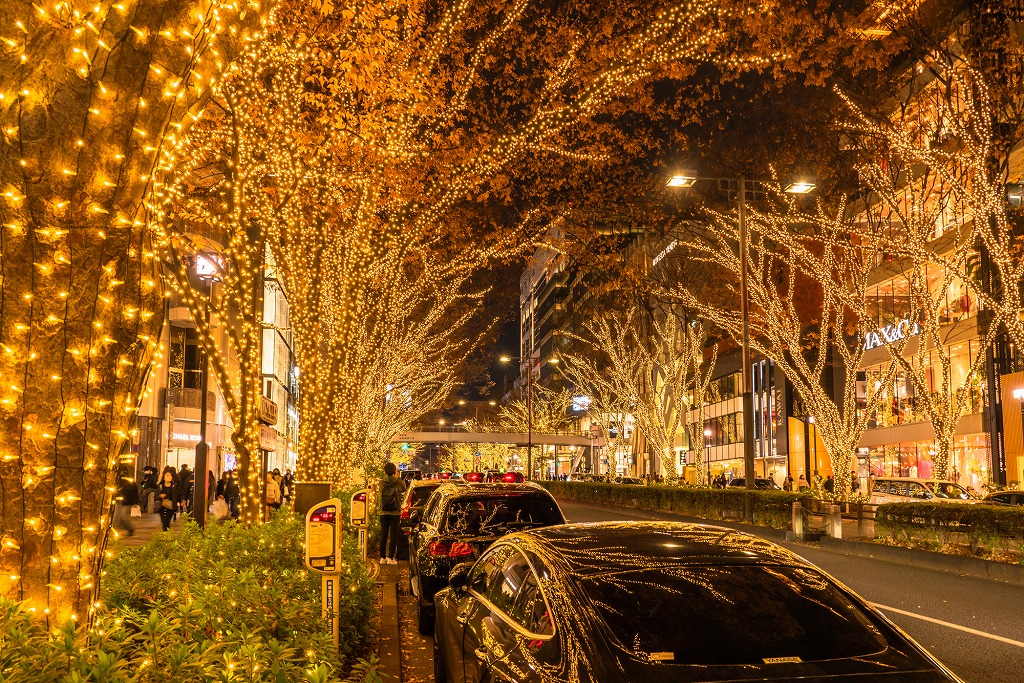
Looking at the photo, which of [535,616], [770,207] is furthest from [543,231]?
[535,616]

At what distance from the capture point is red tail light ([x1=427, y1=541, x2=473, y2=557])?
1004 cm

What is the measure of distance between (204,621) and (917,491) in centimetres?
2759

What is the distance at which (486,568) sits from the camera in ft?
19.8

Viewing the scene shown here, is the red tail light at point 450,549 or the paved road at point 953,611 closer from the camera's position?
the paved road at point 953,611

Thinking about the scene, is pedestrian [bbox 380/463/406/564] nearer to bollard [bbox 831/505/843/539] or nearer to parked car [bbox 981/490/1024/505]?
bollard [bbox 831/505/843/539]

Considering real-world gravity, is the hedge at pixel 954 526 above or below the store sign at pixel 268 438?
below

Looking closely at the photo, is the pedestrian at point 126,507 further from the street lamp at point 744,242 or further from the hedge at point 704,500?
the hedge at point 704,500

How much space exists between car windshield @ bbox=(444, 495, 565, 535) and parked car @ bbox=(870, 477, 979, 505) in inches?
645

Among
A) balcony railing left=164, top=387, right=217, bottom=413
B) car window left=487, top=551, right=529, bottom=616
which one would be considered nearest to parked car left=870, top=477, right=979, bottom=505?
car window left=487, top=551, right=529, bottom=616

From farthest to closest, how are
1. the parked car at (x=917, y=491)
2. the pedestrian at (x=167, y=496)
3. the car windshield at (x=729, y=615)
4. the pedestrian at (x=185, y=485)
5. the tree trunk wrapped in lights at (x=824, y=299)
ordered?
the pedestrian at (x=185, y=485)
the parked car at (x=917, y=491)
the tree trunk wrapped in lights at (x=824, y=299)
the pedestrian at (x=167, y=496)
the car windshield at (x=729, y=615)

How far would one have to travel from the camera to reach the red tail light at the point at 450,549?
10038mm

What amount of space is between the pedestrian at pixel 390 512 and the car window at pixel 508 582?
10349 millimetres

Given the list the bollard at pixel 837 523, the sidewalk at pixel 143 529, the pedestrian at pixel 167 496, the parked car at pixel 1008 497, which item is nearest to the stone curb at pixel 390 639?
the sidewalk at pixel 143 529

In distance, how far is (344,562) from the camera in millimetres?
9352
